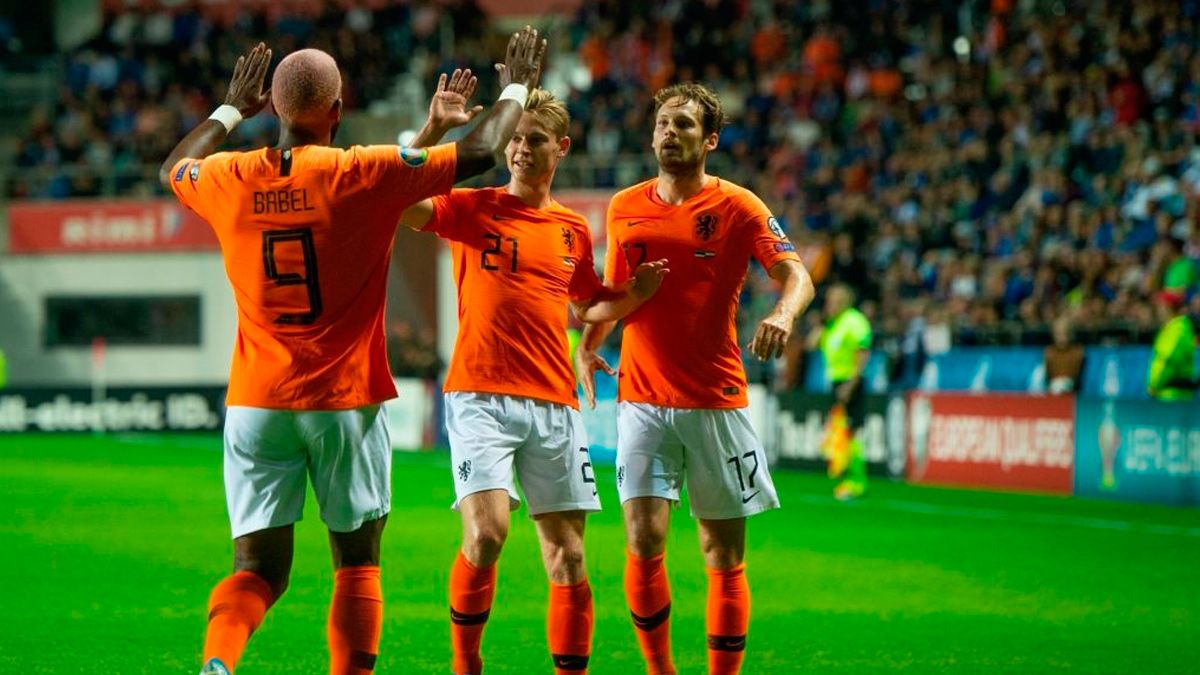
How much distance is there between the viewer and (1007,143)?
24750 mm

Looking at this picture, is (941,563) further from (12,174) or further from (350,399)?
(12,174)

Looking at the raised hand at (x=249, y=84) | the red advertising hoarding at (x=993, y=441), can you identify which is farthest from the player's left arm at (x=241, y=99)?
the red advertising hoarding at (x=993, y=441)

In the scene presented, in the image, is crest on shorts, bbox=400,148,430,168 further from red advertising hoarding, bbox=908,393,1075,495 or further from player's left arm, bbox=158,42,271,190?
red advertising hoarding, bbox=908,393,1075,495

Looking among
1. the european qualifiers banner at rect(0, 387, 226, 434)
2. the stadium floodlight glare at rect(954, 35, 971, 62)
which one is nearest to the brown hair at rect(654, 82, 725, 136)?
the stadium floodlight glare at rect(954, 35, 971, 62)

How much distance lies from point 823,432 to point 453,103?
16.1 meters

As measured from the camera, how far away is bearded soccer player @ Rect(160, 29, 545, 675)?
584cm

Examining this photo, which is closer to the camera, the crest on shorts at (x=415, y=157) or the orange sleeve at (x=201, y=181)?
the crest on shorts at (x=415, y=157)

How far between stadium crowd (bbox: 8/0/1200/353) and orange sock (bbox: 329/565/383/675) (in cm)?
1443

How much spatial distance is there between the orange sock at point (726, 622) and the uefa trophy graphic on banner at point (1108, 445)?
452 inches

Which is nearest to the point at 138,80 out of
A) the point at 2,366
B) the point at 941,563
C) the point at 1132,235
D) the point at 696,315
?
the point at 2,366

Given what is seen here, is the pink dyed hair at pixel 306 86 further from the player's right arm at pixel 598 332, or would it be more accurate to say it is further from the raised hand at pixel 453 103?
the player's right arm at pixel 598 332

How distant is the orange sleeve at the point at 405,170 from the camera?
18.9 feet

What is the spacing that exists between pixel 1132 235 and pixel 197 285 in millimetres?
19732

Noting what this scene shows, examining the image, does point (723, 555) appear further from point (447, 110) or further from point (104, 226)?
point (104, 226)
